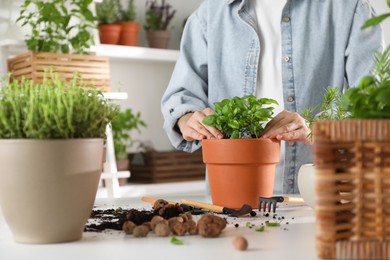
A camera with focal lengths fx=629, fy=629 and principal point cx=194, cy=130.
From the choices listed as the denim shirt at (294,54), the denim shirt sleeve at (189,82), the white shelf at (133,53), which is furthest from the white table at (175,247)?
the white shelf at (133,53)

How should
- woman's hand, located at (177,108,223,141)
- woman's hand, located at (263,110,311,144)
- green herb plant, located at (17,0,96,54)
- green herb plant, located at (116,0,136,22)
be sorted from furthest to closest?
green herb plant, located at (116,0,136,22)
green herb plant, located at (17,0,96,54)
woman's hand, located at (177,108,223,141)
woman's hand, located at (263,110,311,144)

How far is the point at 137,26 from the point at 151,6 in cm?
A: 20

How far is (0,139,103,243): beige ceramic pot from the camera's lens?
920 mm

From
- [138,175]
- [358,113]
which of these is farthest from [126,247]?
[138,175]

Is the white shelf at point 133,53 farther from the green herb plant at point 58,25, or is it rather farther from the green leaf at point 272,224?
the green leaf at point 272,224

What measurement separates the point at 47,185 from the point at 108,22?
2.97 metres

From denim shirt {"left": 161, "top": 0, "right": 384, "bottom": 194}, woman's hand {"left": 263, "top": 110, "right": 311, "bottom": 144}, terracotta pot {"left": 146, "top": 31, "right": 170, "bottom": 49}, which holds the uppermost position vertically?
terracotta pot {"left": 146, "top": 31, "right": 170, "bottom": 49}

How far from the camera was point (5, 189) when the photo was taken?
0.94 meters

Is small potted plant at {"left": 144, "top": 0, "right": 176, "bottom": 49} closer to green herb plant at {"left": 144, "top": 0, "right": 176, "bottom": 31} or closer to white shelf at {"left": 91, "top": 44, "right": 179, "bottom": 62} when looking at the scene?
green herb plant at {"left": 144, "top": 0, "right": 176, "bottom": 31}

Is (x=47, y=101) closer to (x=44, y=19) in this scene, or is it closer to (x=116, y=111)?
(x=116, y=111)

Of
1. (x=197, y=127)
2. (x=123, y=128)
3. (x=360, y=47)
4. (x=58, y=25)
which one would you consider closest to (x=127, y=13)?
(x=123, y=128)

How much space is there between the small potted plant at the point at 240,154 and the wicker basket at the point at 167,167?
2441mm

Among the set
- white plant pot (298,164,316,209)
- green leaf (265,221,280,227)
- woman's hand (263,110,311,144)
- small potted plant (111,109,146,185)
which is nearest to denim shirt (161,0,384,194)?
woman's hand (263,110,311,144)

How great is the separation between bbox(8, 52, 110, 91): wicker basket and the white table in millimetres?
1846
